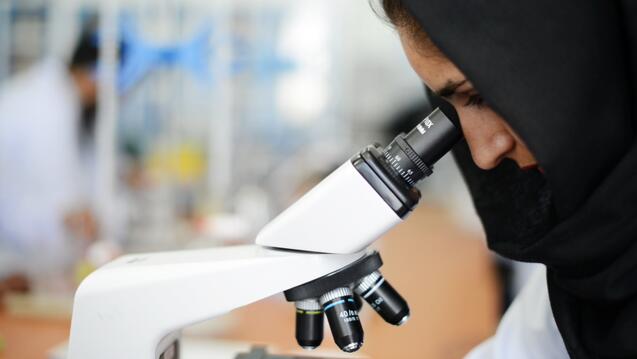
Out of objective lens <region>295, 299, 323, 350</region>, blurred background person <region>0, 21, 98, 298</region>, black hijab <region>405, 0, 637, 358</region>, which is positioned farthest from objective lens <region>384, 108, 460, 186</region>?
blurred background person <region>0, 21, 98, 298</region>

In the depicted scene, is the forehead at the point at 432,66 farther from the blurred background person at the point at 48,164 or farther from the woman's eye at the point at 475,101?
the blurred background person at the point at 48,164

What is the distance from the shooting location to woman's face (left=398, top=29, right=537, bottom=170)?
708 millimetres

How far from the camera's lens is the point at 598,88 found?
2.16 feet

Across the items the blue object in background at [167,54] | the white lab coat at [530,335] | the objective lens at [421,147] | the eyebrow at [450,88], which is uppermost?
the blue object in background at [167,54]

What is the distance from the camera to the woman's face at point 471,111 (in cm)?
71

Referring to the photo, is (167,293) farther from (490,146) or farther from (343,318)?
(490,146)

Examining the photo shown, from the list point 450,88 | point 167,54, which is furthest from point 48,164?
point 450,88

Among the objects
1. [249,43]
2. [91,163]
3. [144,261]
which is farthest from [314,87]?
[144,261]

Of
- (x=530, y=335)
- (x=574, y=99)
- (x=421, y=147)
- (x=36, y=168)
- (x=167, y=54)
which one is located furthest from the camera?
(x=167, y=54)

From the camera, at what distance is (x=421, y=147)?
74cm

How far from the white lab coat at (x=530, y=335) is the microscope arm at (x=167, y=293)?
454 millimetres

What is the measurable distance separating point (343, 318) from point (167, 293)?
9.4 inches

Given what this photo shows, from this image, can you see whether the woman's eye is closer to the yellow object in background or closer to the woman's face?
the woman's face

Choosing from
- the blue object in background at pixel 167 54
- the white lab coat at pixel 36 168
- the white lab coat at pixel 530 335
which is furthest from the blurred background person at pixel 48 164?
the white lab coat at pixel 530 335
